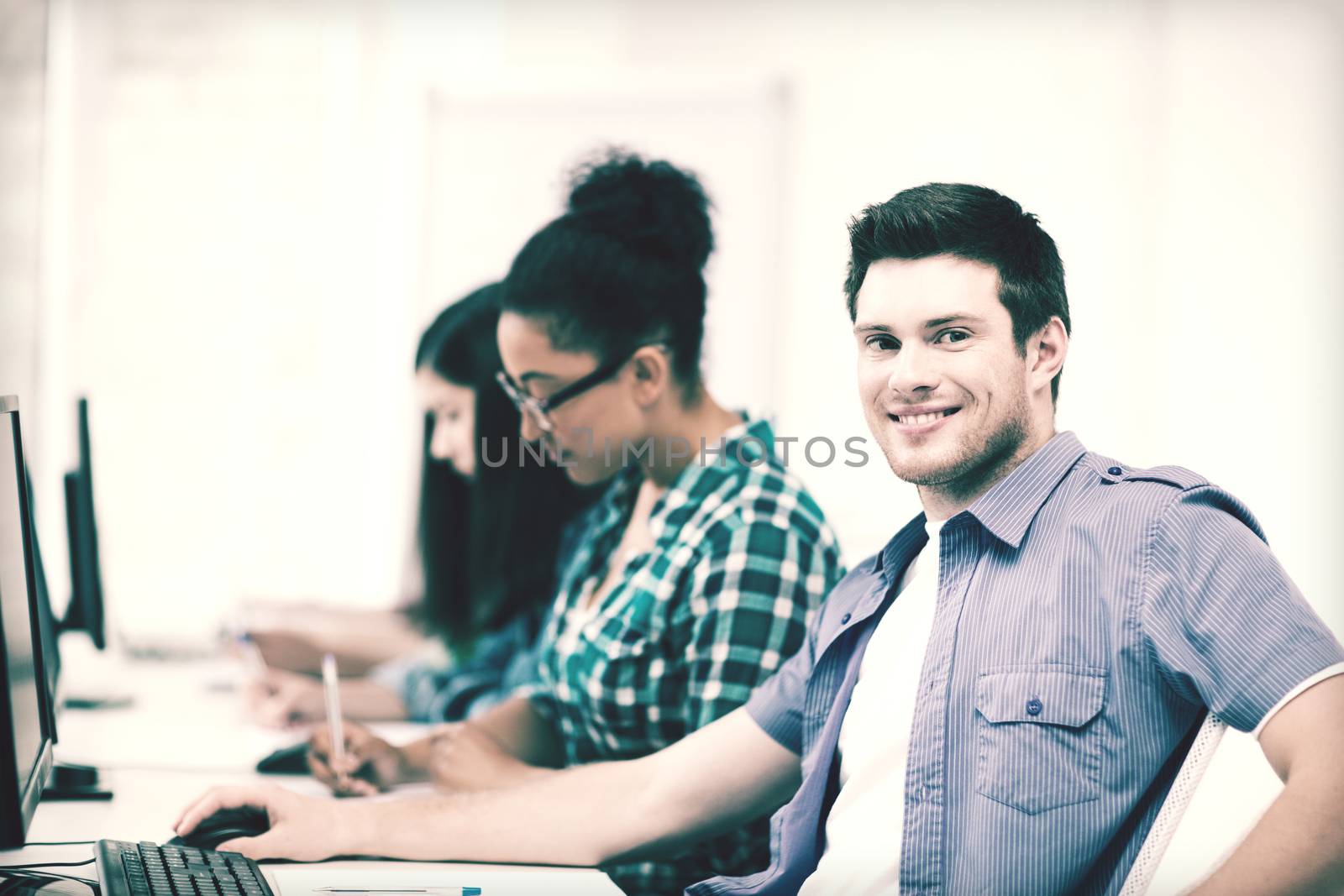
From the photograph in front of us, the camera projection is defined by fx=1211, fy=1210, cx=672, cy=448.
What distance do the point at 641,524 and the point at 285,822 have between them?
2.21ft

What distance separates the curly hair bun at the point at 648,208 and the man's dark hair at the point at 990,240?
532mm

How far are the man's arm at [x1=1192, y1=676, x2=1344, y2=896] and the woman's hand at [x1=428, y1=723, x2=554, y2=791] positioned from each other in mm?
932

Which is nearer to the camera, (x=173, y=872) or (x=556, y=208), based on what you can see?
(x=173, y=872)

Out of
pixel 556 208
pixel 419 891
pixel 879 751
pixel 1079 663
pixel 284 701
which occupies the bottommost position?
pixel 284 701

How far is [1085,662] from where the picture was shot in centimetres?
96

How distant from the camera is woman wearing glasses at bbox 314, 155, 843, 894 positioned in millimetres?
1401

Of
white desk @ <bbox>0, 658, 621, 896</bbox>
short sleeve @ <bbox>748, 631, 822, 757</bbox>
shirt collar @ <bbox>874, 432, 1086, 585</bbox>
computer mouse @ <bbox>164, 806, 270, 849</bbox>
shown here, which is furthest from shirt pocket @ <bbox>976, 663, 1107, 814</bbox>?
computer mouse @ <bbox>164, 806, 270, 849</bbox>

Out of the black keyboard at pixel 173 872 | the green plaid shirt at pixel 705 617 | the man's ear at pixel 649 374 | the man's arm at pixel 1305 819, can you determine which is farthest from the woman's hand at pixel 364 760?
the man's arm at pixel 1305 819

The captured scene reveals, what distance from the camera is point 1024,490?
3.50ft

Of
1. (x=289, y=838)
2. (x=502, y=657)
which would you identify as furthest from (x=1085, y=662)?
(x=502, y=657)

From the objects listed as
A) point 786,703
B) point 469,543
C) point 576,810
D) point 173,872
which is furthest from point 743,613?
point 469,543

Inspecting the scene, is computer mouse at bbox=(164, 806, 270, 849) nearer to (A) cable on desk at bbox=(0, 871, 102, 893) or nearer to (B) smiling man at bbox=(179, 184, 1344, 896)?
(B) smiling man at bbox=(179, 184, 1344, 896)

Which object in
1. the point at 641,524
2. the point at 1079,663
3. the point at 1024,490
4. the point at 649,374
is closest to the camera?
the point at 1079,663
